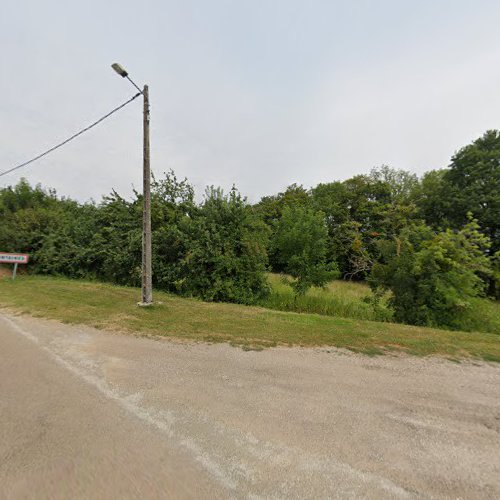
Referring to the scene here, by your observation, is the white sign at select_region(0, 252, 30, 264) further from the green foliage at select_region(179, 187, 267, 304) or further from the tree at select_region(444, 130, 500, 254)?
the tree at select_region(444, 130, 500, 254)

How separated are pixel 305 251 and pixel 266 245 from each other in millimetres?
2087

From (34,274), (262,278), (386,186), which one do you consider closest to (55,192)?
(34,274)

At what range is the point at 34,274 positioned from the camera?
57.8 ft

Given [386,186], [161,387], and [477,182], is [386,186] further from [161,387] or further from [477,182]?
[161,387]

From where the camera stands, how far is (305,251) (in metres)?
13.0

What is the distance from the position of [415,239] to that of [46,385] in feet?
39.0

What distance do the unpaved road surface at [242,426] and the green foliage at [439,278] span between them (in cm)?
509

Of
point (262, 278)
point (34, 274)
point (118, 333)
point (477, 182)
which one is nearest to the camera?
point (118, 333)

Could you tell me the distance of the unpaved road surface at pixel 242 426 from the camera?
1986 mm

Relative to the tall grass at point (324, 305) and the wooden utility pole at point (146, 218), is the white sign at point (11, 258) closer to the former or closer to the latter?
the wooden utility pole at point (146, 218)

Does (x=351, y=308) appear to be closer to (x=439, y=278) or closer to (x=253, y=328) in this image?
(x=439, y=278)

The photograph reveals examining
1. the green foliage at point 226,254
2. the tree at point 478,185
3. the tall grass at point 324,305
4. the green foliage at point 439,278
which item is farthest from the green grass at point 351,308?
the tree at point 478,185

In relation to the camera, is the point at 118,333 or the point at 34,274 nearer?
the point at 118,333

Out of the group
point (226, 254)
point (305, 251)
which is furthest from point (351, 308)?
point (226, 254)
